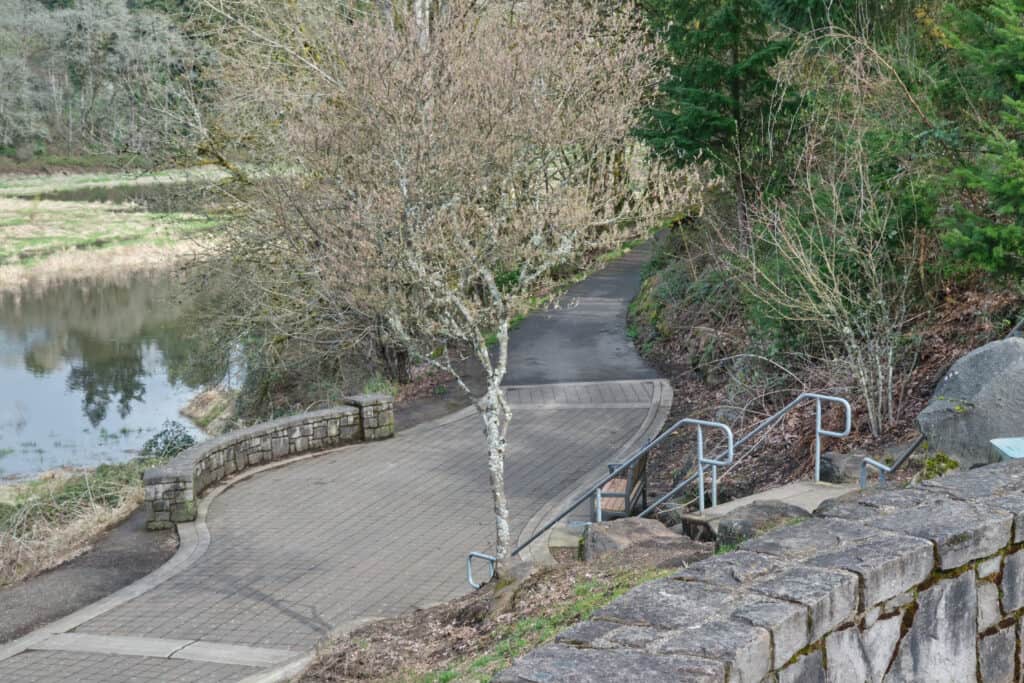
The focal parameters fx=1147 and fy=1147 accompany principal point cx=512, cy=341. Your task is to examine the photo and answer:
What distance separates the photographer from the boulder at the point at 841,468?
35.3ft

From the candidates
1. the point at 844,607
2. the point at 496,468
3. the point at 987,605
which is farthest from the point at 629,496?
the point at 844,607

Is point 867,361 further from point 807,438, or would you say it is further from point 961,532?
point 961,532

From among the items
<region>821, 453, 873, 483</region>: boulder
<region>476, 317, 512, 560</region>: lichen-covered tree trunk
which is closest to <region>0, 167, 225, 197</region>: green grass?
<region>476, 317, 512, 560</region>: lichen-covered tree trunk

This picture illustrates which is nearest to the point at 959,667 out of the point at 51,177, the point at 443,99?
the point at 443,99

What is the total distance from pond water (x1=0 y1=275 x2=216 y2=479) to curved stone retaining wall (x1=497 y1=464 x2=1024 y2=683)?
815 inches

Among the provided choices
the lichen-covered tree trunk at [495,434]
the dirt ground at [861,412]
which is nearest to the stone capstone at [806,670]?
the lichen-covered tree trunk at [495,434]

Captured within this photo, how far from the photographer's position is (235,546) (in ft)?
43.3

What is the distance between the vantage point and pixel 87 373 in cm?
3192

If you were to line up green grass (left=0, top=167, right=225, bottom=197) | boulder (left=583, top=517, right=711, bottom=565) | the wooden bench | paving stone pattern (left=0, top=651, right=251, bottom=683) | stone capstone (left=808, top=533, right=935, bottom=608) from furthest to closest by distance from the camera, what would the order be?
green grass (left=0, top=167, right=225, bottom=197) → the wooden bench → paving stone pattern (left=0, top=651, right=251, bottom=683) → boulder (left=583, top=517, right=711, bottom=565) → stone capstone (left=808, top=533, right=935, bottom=608)

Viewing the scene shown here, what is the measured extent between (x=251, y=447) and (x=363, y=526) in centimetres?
326

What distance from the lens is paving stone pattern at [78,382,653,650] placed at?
1112 cm

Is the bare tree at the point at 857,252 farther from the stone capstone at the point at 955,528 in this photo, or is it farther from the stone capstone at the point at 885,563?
the stone capstone at the point at 885,563

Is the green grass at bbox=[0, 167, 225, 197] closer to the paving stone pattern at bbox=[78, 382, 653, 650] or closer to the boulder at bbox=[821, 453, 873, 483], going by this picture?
the paving stone pattern at bbox=[78, 382, 653, 650]

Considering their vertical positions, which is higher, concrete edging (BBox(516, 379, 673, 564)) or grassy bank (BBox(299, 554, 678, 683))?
grassy bank (BBox(299, 554, 678, 683))
